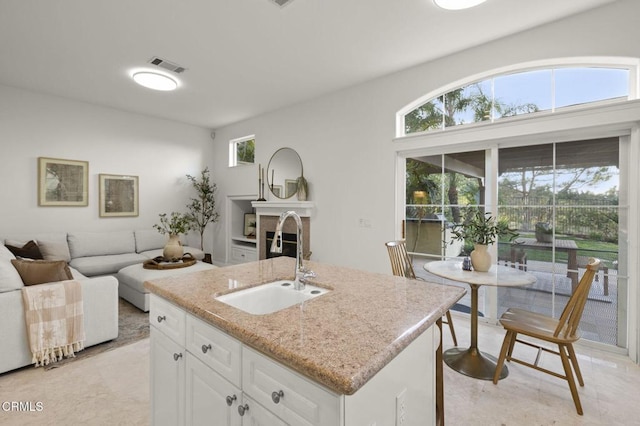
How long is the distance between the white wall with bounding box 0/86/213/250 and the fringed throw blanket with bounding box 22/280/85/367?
2.80m

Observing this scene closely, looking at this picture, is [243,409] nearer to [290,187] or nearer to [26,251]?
[290,187]

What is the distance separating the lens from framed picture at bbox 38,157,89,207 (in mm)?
4359

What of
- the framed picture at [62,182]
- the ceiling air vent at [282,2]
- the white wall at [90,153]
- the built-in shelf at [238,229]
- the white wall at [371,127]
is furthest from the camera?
the built-in shelf at [238,229]

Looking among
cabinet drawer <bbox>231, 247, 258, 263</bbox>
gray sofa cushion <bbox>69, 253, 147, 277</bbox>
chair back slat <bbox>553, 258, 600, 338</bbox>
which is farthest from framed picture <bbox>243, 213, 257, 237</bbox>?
chair back slat <bbox>553, 258, 600, 338</bbox>

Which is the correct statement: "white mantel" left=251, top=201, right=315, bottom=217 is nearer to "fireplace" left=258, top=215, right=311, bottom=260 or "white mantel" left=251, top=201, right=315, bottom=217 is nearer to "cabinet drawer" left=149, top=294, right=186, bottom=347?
"fireplace" left=258, top=215, right=311, bottom=260

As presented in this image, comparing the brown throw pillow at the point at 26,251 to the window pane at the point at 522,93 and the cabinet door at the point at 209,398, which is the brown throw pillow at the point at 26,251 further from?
the window pane at the point at 522,93

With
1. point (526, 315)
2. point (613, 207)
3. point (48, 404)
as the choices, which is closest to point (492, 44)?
point (613, 207)

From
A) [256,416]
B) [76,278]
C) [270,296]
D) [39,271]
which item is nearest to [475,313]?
[270,296]

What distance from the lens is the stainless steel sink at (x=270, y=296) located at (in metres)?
1.43

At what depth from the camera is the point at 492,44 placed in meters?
2.92

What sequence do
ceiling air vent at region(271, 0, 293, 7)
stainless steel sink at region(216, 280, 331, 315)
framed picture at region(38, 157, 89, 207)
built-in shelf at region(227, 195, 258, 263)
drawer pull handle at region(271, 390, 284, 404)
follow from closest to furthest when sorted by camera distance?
drawer pull handle at region(271, 390, 284, 404) → stainless steel sink at region(216, 280, 331, 315) → ceiling air vent at region(271, 0, 293, 7) → framed picture at region(38, 157, 89, 207) → built-in shelf at region(227, 195, 258, 263)

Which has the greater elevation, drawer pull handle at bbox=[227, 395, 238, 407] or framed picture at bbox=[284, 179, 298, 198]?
framed picture at bbox=[284, 179, 298, 198]

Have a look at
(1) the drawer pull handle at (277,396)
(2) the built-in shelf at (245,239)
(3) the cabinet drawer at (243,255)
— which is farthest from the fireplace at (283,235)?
(1) the drawer pull handle at (277,396)

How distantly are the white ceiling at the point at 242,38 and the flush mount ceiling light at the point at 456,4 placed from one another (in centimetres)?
13
